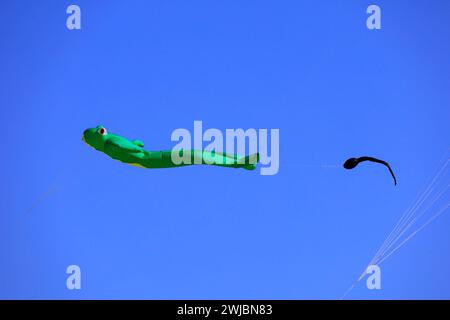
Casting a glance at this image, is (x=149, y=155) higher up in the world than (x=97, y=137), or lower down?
lower down

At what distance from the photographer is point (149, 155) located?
8711 mm

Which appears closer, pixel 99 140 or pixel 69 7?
pixel 99 140

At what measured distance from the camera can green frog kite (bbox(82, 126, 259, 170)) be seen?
8633mm

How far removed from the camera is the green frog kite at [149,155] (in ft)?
28.3
